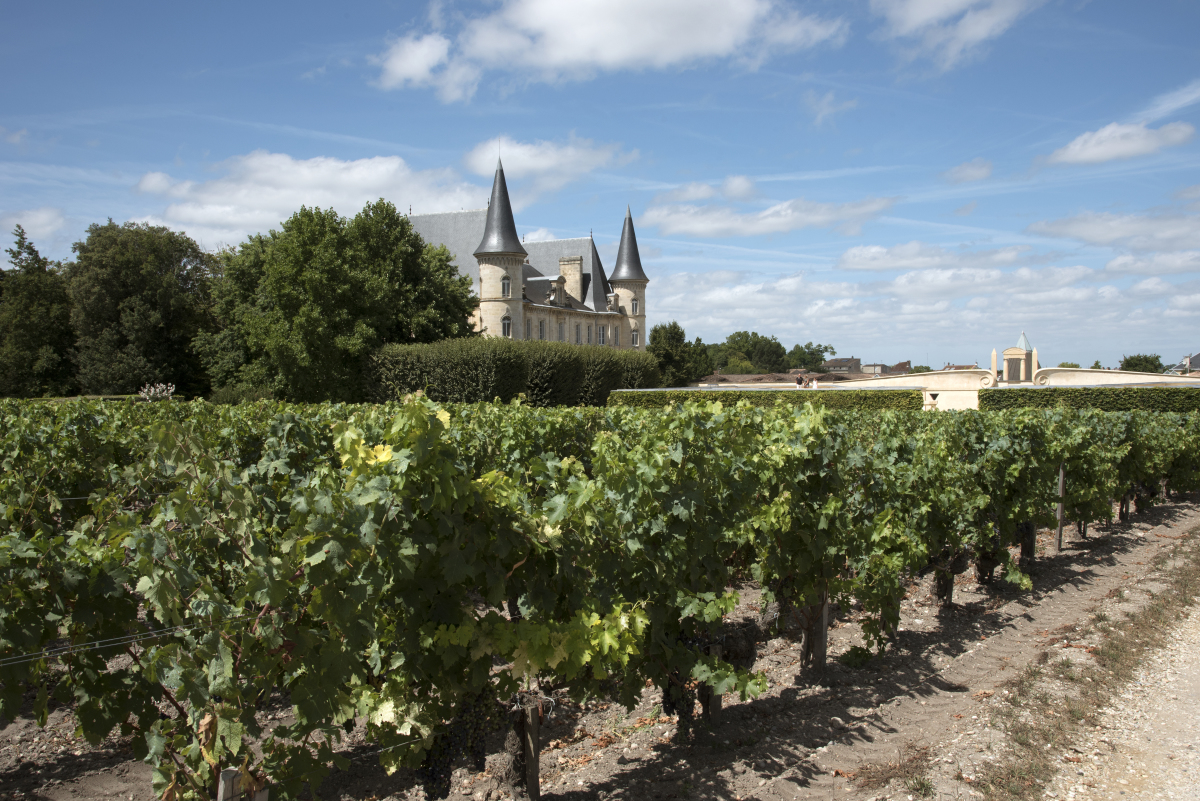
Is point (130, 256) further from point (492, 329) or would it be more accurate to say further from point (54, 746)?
point (54, 746)

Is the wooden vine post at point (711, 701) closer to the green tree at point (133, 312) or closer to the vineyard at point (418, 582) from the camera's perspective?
the vineyard at point (418, 582)

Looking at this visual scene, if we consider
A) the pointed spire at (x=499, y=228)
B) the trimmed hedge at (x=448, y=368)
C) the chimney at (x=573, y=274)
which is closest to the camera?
the trimmed hedge at (x=448, y=368)

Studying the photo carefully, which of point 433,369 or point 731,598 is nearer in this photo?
point 731,598

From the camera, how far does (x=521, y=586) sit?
10.7ft

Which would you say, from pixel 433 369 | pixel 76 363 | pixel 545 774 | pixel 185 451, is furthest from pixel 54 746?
pixel 76 363

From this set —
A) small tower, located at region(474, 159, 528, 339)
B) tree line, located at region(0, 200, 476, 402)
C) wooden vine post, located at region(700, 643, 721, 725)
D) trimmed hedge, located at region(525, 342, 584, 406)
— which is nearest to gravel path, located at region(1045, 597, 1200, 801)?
wooden vine post, located at region(700, 643, 721, 725)

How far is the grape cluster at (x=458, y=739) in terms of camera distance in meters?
3.14

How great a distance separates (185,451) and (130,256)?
44.7m

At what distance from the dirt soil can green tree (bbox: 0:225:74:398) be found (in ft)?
148

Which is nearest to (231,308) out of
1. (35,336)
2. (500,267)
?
(35,336)

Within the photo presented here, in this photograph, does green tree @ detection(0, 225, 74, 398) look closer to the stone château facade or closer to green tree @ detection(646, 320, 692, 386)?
the stone château facade

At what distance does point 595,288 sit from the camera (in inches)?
2426

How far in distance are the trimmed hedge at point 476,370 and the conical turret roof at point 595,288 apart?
26.7 meters

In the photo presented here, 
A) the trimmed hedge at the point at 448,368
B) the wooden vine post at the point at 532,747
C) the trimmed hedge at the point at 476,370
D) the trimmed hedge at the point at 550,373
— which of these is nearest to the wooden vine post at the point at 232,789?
the wooden vine post at the point at 532,747
